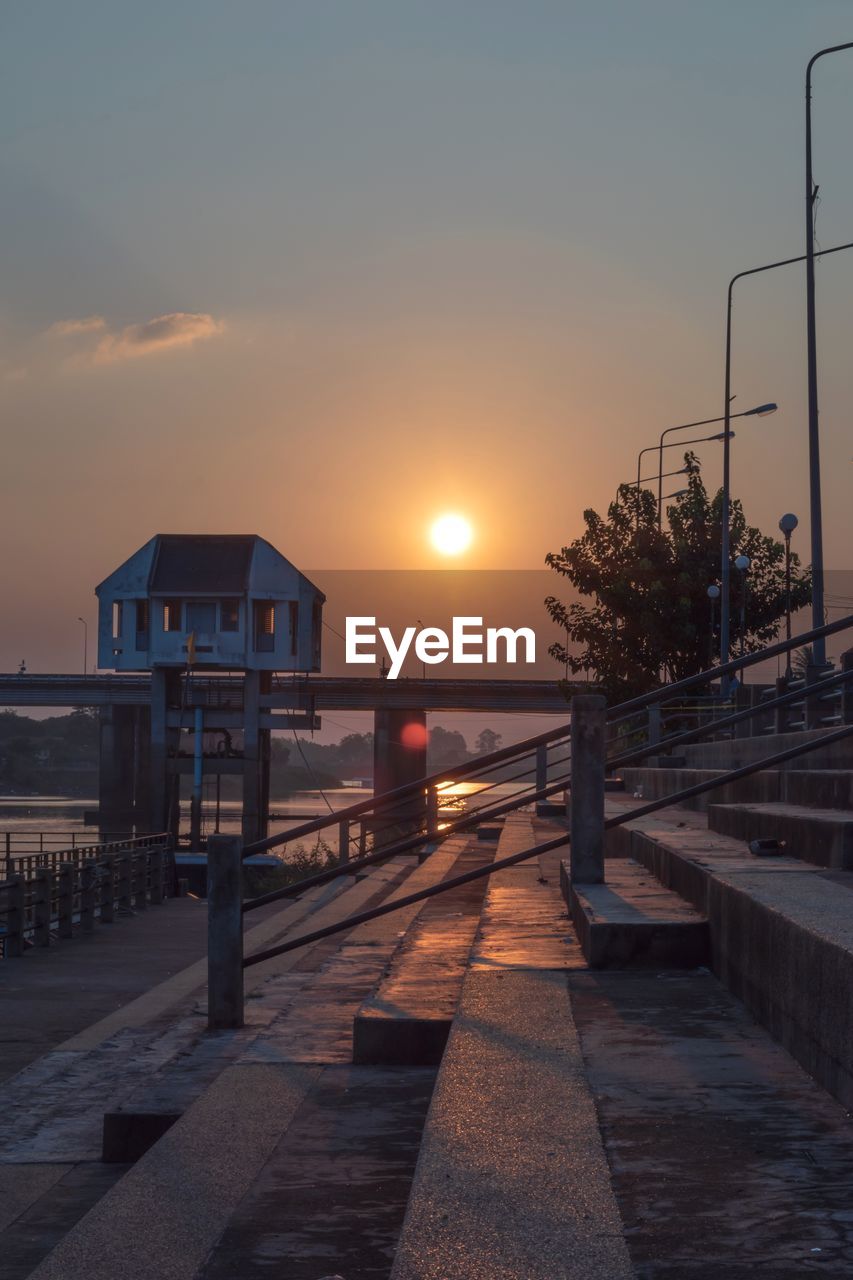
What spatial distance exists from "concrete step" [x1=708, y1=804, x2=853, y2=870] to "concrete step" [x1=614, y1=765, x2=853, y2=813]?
9cm

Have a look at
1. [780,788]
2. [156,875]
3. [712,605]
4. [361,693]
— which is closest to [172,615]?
[361,693]

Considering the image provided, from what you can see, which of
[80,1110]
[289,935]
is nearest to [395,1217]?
[80,1110]

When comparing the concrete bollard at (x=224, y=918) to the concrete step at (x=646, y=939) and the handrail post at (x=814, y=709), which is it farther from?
the handrail post at (x=814, y=709)

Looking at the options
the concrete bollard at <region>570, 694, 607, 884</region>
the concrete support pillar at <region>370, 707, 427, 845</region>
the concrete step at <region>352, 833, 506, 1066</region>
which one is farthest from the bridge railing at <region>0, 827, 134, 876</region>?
the concrete support pillar at <region>370, 707, 427, 845</region>

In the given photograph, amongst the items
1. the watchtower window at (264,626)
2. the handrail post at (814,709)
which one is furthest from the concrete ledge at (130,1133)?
the watchtower window at (264,626)

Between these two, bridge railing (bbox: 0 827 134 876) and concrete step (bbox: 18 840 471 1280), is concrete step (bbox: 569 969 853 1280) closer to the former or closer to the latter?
concrete step (bbox: 18 840 471 1280)

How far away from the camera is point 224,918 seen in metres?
7.17

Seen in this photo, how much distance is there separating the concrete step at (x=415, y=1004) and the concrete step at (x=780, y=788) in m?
2.27

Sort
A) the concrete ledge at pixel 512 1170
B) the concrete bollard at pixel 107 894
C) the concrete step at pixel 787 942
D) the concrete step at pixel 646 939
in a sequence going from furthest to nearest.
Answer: the concrete bollard at pixel 107 894, the concrete step at pixel 646 939, the concrete step at pixel 787 942, the concrete ledge at pixel 512 1170

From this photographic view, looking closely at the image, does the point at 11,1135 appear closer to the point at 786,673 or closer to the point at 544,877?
the point at 544,877

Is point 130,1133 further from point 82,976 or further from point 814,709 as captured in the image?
point 814,709

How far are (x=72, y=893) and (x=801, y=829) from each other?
16.1m

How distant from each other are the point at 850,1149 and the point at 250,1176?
A: 178cm

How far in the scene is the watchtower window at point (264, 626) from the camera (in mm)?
74688
